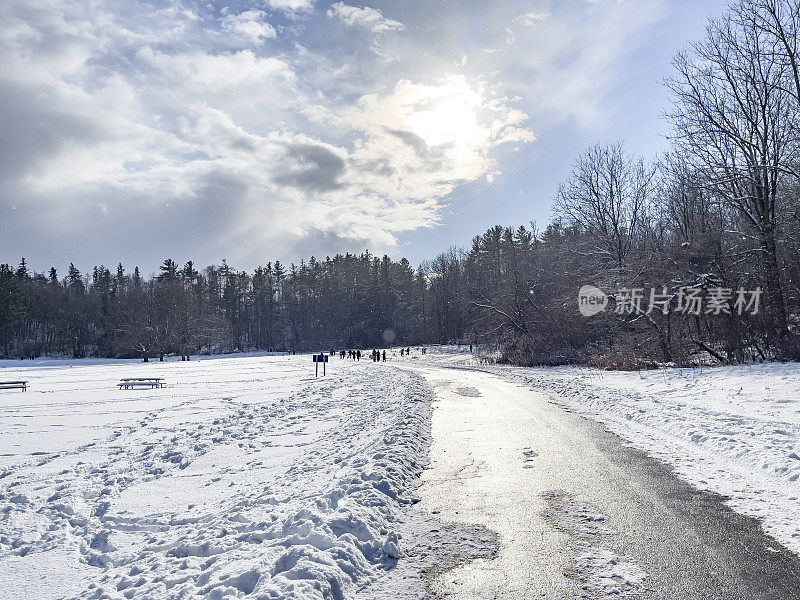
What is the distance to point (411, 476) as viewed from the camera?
23.6ft

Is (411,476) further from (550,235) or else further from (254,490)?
(550,235)

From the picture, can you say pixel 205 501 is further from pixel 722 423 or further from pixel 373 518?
pixel 722 423

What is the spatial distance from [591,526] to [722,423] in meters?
6.85

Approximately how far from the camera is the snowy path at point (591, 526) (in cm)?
387

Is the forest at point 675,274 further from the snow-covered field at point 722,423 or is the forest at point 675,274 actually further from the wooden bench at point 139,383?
the wooden bench at point 139,383

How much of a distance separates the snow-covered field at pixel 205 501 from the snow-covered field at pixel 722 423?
176 inches

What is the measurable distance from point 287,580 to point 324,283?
335ft

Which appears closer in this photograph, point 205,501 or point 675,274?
point 205,501

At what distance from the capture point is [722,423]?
9.80 metres

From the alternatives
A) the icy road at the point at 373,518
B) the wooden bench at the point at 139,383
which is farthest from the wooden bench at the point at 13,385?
the icy road at the point at 373,518

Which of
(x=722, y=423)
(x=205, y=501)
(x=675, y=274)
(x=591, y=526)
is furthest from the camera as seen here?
(x=675, y=274)

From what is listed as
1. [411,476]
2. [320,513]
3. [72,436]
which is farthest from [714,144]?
[72,436]

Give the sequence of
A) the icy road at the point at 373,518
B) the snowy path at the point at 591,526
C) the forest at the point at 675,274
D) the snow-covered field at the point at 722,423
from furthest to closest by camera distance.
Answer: the forest at the point at 675,274, the snow-covered field at the point at 722,423, the icy road at the point at 373,518, the snowy path at the point at 591,526

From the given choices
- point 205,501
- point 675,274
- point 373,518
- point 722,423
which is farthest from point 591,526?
point 675,274
